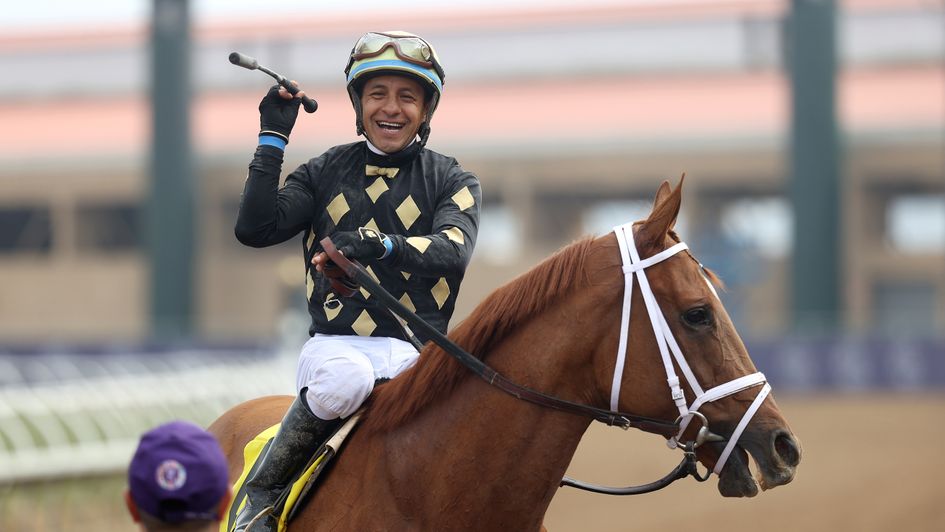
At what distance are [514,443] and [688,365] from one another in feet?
1.63

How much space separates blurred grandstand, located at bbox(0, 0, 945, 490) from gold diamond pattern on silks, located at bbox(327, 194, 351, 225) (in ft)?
54.7

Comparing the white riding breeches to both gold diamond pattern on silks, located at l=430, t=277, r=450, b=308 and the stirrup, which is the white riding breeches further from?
the stirrup

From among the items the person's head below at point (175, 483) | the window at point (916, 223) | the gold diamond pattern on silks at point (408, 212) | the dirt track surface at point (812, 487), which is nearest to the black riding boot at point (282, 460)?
the gold diamond pattern on silks at point (408, 212)

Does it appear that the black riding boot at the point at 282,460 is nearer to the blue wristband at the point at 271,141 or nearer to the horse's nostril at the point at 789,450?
the blue wristband at the point at 271,141

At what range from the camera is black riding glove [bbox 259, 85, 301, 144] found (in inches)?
134

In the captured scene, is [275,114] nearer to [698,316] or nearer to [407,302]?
[407,302]

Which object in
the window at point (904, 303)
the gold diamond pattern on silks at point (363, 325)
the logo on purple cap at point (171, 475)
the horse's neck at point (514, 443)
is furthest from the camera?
the window at point (904, 303)

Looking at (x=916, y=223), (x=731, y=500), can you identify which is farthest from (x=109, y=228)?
(x=731, y=500)

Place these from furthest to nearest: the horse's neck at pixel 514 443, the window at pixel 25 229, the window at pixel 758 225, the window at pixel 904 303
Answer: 1. the window at pixel 25 229
2. the window at pixel 758 225
3. the window at pixel 904 303
4. the horse's neck at pixel 514 443

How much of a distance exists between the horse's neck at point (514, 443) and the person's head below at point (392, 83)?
2.39 feet

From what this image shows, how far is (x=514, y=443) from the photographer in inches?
127

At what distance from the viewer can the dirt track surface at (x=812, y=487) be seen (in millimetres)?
9141

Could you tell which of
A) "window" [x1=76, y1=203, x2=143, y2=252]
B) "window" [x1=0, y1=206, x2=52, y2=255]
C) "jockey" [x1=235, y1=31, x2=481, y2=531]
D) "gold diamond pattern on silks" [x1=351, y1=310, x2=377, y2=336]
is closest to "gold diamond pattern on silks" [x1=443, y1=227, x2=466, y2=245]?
"jockey" [x1=235, y1=31, x2=481, y2=531]

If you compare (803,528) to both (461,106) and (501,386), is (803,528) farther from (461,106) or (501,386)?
(461,106)
